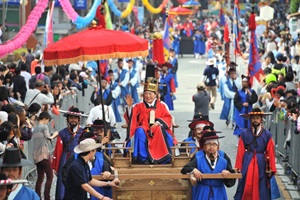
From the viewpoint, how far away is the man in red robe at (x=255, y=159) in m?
15.5

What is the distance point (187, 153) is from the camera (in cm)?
1529

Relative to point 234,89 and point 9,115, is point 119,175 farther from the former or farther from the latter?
point 234,89

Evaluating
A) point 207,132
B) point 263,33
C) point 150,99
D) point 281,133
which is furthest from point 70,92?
point 263,33

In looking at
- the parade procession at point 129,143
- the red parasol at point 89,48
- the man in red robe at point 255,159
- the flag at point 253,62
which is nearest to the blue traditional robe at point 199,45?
the flag at point 253,62

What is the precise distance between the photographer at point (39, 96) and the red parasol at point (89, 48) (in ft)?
18.2

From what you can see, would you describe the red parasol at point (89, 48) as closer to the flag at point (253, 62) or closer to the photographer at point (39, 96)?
the photographer at point (39, 96)

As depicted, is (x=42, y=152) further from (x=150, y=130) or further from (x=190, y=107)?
(x=190, y=107)

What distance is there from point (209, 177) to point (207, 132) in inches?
26.2

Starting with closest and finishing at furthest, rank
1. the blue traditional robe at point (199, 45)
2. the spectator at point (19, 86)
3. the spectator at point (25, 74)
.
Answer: the spectator at point (19, 86)
the spectator at point (25, 74)
the blue traditional robe at point (199, 45)

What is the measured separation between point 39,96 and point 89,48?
5994 millimetres

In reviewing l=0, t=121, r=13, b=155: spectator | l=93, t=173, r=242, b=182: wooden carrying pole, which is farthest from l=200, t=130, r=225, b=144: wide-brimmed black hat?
l=0, t=121, r=13, b=155: spectator

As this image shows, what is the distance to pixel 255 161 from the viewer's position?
15484mm

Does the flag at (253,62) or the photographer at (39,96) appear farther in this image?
the flag at (253,62)

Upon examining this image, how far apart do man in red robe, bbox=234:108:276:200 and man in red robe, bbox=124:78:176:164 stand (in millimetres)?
1046
